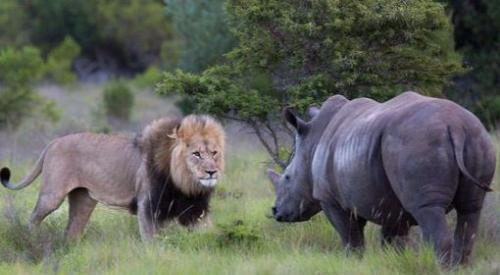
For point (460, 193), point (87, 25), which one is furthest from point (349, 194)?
point (87, 25)

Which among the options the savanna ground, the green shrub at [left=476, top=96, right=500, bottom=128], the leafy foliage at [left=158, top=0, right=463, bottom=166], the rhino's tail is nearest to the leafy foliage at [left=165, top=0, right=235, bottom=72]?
the green shrub at [left=476, top=96, right=500, bottom=128]

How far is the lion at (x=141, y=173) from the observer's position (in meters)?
10.2

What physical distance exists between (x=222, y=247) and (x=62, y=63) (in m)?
27.5

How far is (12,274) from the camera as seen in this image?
850 cm

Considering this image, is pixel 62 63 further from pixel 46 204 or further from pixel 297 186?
pixel 297 186

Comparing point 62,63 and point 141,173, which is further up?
point 141,173

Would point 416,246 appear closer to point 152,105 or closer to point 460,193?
point 460,193

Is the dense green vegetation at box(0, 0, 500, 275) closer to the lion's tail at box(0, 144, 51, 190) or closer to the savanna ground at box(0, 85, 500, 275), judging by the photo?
the savanna ground at box(0, 85, 500, 275)

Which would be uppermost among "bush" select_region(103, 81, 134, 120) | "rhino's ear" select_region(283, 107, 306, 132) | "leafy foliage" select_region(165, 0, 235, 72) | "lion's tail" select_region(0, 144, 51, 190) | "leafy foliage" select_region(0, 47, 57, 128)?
"rhino's ear" select_region(283, 107, 306, 132)

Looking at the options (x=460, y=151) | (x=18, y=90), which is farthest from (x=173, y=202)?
(x=18, y=90)

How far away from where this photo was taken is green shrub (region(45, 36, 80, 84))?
113 ft

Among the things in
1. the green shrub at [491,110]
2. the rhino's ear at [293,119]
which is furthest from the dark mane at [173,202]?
the green shrub at [491,110]

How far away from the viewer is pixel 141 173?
1064cm

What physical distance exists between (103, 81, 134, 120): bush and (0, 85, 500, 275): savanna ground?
12.0 metres
